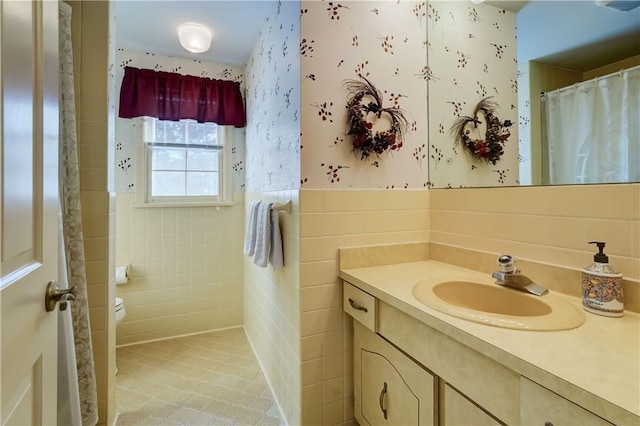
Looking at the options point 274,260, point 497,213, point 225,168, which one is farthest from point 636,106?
point 225,168

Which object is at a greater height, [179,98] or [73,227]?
[179,98]

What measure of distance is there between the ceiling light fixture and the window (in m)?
0.66

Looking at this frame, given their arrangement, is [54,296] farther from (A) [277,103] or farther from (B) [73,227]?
(A) [277,103]

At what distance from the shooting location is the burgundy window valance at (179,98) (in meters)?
2.30

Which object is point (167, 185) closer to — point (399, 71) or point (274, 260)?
point (274, 260)

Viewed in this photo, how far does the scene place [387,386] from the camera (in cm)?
115

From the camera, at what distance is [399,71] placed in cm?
151

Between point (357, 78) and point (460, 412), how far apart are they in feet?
4.41

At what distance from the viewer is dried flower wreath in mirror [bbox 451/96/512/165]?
Result: 1.42 meters

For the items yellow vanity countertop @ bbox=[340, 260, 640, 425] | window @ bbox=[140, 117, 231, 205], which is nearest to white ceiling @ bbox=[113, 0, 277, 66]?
window @ bbox=[140, 117, 231, 205]

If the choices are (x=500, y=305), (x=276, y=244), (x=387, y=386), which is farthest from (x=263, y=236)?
(x=500, y=305)

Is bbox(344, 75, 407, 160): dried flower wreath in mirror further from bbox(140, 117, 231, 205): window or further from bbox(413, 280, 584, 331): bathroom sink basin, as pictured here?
bbox(140, 117, 231, 205): window

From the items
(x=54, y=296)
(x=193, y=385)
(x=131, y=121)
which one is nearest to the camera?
(x=54, y=296)

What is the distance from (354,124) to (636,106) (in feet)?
3.10
